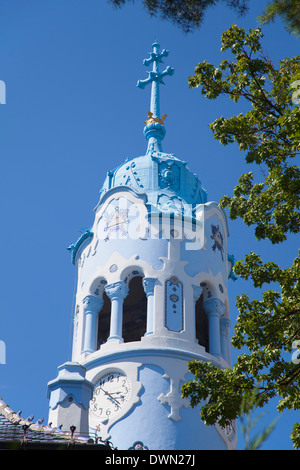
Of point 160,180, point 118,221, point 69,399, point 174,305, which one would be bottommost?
point 69,399

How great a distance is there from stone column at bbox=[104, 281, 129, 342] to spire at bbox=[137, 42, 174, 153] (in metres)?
6.42

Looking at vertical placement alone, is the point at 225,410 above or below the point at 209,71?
below

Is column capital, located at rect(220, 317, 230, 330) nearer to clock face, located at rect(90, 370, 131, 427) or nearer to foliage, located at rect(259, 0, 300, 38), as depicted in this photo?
clock face, located at rect(90, 370, 131, 427)

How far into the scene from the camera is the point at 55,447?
14391 millimetres

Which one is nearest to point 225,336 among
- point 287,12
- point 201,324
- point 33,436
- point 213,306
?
point 213,306

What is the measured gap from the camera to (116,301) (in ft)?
91.0

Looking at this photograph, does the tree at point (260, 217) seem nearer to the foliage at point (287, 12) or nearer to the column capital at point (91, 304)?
the foliage at point (287, 12)

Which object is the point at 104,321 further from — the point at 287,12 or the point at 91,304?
the point at 287,12

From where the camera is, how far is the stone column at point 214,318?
91.2ft

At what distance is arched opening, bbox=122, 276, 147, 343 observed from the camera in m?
30.0

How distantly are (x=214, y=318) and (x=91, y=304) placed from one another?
3912 mm

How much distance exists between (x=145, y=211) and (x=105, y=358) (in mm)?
5225

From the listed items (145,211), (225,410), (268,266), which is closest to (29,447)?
(225,410)
